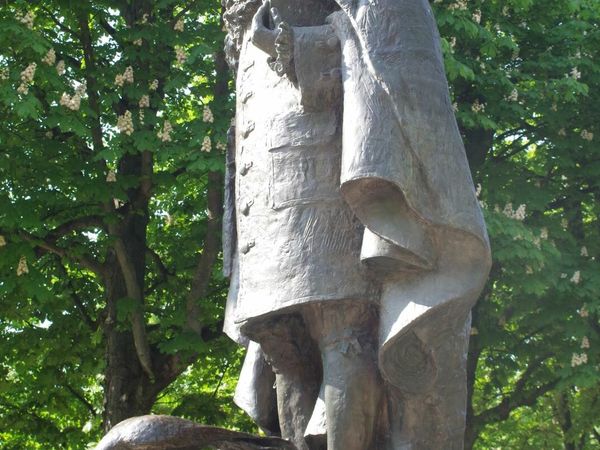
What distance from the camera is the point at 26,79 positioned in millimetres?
10438

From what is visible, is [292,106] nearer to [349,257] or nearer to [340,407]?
[349,257]

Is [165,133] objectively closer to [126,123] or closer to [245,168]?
[126,123]

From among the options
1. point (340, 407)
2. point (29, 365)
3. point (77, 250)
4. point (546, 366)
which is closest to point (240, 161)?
point (340, 407)

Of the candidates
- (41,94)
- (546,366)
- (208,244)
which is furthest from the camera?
(546,366)

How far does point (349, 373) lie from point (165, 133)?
268 inches

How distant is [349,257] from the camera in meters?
4.51

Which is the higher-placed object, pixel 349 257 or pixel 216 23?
pixel 216 23

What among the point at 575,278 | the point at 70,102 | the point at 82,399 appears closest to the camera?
the point at 70,102

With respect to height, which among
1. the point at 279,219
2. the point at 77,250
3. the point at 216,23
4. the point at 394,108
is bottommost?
the point at 279,219

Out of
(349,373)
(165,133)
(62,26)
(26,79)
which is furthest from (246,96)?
(62,26)

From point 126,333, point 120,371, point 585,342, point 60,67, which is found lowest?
point 120,371

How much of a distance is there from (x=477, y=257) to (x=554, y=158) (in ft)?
31.4

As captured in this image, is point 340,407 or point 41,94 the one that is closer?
point 340,407

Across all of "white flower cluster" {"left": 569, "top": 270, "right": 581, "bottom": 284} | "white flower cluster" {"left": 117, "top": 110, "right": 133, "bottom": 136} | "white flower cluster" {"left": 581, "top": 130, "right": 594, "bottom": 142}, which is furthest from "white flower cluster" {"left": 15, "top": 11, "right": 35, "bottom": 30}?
"white flower cluster" {"left": 581, "top": 130, "right": 594, "bottom": 142}
